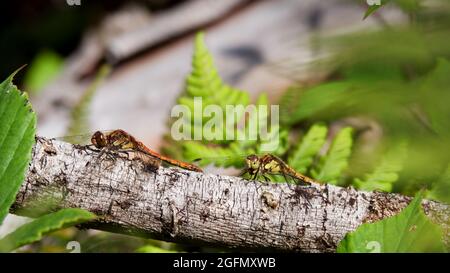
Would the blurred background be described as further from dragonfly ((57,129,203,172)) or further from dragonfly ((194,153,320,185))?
dragonfly ((57,129,203,172))

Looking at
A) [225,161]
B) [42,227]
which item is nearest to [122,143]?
[42,227]

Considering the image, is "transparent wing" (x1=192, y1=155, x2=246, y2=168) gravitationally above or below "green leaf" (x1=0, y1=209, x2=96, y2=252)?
above

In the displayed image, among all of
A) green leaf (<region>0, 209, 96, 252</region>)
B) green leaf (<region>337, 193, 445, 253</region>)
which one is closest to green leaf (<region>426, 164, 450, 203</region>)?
green leaf (<region>337, 193, 445, 253</region>)

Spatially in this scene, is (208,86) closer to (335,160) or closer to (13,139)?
(335,160)

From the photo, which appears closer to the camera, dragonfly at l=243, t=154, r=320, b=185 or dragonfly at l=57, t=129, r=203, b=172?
Answer: dragonfly at l=57, t=129, r=203, b=172

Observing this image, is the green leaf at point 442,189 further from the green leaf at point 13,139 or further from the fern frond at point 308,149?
the green leaf at point 13,139

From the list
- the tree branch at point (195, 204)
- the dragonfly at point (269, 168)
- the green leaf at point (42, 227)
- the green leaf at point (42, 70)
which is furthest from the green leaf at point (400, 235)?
the green leaf at point (42, 70)
